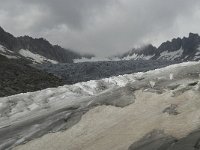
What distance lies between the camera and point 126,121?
82.6 feet

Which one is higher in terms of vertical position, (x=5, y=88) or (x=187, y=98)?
(x=5, y=88)

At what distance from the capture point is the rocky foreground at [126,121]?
2246 cm

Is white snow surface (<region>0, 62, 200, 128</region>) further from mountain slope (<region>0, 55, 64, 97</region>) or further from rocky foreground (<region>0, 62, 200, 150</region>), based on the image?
mountain slope (<region>0, 55, 64, 97</region>)

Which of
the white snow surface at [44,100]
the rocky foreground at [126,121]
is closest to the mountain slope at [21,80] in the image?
the white snow surface at [44,100]

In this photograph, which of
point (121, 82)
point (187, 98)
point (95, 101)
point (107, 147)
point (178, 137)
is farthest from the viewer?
point (121, 82)

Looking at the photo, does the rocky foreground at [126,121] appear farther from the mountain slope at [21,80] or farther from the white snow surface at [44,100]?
the mountain slope at [21,80]

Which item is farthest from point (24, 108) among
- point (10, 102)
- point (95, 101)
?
point (95, 101)

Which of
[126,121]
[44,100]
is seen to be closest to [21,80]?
[44,100]

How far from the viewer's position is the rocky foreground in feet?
73.7

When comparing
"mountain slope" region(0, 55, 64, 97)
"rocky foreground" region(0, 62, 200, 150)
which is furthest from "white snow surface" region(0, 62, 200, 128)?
"mountain slope" region(0, 55, 64, 97)

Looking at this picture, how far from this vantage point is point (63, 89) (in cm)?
3969

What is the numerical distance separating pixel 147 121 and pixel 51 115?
7728 mm

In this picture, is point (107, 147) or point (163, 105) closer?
point (107, 147)

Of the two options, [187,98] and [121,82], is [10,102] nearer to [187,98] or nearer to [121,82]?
[121,82]
